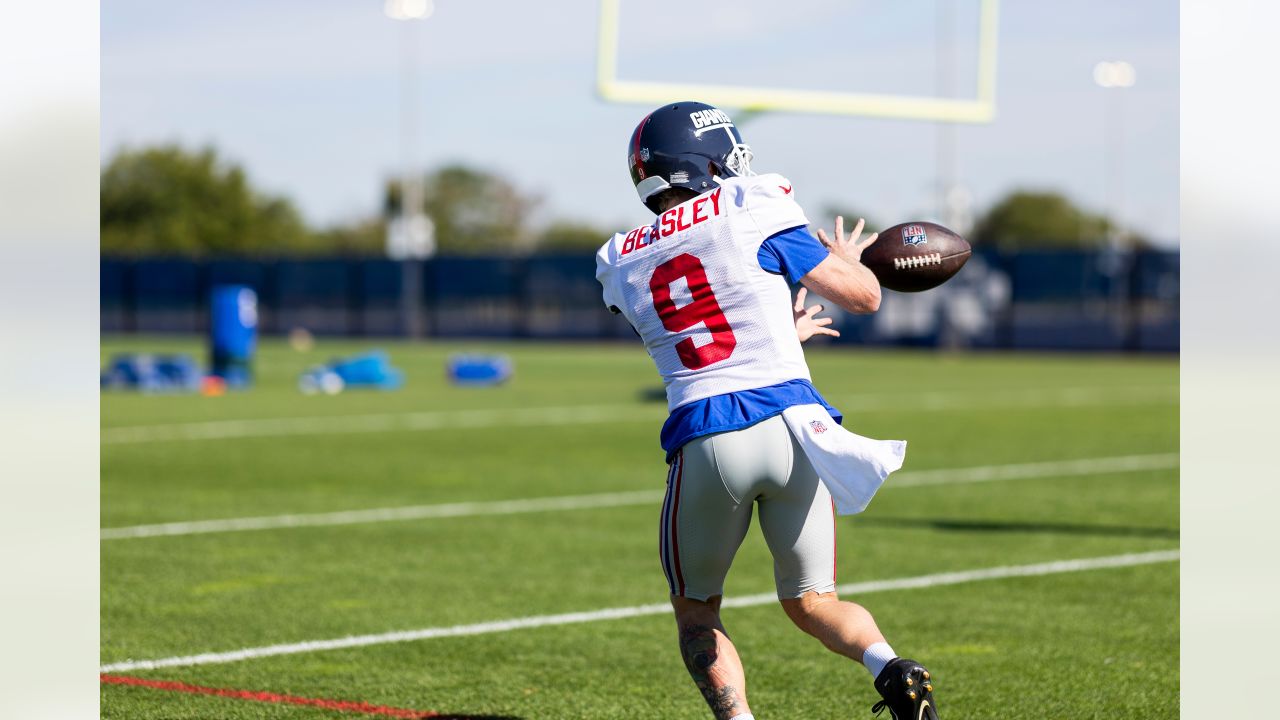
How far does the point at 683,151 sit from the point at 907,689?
62.1 inches

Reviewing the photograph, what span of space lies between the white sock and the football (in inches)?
43.2

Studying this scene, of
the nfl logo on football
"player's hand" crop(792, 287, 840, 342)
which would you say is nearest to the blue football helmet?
"player's hand" crop(792, 287, 840, 342)

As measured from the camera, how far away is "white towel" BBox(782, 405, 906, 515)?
4238 mm

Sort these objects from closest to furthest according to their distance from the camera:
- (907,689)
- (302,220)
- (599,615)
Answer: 1. (907,689)
2. (599,615)
3. (302,220)

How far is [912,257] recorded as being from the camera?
488cm

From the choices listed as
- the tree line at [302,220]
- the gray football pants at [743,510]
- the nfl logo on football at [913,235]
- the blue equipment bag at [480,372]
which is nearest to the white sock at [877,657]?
the gray football pants at [743,510]

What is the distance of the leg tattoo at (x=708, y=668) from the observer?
14.4 feet

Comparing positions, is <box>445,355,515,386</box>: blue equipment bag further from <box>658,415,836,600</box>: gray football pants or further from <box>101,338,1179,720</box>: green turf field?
<box>658,415,836,600</box>: gray football pants

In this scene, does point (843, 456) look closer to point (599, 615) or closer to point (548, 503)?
point (599, 615)

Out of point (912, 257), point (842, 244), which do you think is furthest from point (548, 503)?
point (842, 244)

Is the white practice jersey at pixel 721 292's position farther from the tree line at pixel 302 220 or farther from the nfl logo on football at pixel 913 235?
the tree line at pixel 302 220

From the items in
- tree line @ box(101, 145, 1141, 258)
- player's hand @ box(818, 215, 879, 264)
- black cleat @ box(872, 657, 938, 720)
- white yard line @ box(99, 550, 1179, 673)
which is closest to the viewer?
black cleat @ box(872, 657, 938, 720)
